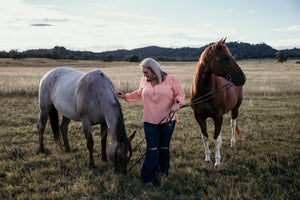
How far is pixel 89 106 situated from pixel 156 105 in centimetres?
131

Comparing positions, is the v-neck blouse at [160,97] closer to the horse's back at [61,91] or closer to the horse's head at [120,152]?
the horse's head at [120,152]

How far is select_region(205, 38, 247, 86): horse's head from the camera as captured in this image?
386 centimetres

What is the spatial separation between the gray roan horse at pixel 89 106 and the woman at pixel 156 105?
0.45 m

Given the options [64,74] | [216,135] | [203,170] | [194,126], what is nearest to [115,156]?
[203,170]

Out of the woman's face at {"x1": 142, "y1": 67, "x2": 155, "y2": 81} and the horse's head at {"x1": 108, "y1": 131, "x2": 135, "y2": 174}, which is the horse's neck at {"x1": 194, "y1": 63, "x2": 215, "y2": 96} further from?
the horse's head at {"x1": 108, "y1": 131, "x2": 135, "y2": 174}

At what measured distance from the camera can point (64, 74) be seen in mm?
5121

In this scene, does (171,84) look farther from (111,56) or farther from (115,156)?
(111,56)

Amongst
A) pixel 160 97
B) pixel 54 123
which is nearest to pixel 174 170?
pixel 160 97

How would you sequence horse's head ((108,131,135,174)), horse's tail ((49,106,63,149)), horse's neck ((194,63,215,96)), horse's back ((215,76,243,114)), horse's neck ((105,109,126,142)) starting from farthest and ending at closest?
horse's tail ((49,106,63,149)) → horse's back ((215,76,243,114)) → horse's neck ((194,63,215,96)) → horse's neck ((105,109,126,142)) → horse's head ((108,131,135,174))

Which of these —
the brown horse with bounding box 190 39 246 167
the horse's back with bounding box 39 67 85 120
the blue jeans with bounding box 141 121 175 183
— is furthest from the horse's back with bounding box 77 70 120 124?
the brown horse with bounding box 190 39 246 167

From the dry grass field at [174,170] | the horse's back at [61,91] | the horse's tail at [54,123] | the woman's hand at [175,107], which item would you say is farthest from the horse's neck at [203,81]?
the horse's tail at [54,123]

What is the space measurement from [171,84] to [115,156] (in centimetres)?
157

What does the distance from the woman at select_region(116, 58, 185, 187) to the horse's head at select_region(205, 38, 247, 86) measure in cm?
83

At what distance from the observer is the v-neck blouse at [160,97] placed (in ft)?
12.1
